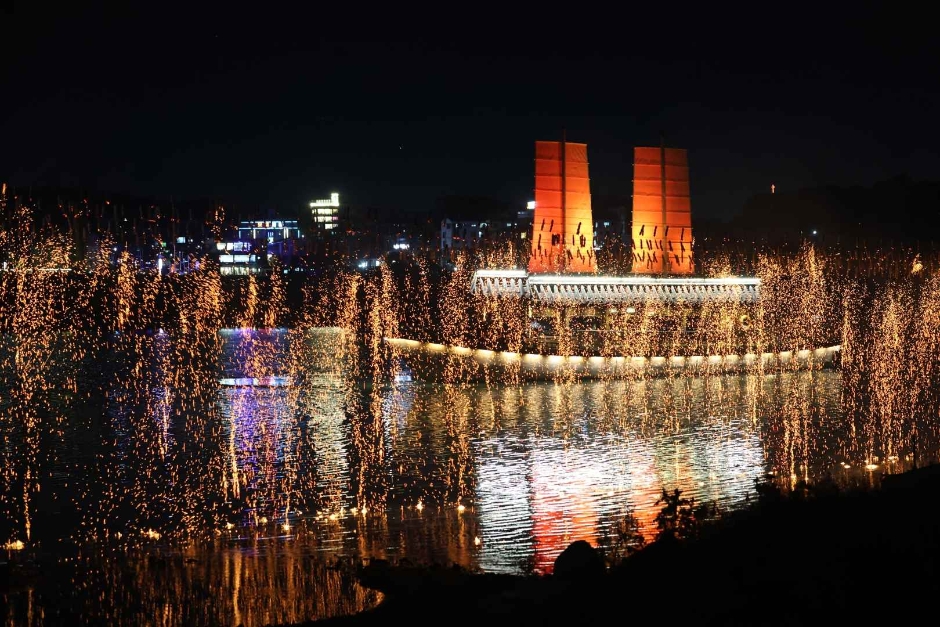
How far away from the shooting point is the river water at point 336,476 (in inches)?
415

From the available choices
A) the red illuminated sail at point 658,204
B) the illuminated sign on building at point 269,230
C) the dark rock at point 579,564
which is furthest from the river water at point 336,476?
the illuminated sign on building at point 269,230

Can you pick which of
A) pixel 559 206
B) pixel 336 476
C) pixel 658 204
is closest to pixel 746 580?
pixel 336 476

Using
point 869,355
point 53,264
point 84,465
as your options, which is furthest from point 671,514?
point 53,264

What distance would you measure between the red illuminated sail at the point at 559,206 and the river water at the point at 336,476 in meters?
16.5

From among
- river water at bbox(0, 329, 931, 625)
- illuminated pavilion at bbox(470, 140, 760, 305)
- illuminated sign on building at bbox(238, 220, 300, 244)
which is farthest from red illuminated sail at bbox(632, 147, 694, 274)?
illuminated sign on building at bbox(238, 220, 300, 244)

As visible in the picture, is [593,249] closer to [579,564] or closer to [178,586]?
[178,586]

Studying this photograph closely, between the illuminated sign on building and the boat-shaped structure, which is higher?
the illuminated sign on building

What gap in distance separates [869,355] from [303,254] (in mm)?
57672

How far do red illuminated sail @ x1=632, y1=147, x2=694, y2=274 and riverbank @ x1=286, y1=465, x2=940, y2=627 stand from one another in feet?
131

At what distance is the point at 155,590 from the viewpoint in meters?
10.2

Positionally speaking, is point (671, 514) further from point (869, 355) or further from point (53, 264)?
point (53, 264)

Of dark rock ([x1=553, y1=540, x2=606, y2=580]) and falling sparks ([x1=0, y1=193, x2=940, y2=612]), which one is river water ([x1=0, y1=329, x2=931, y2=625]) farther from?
dark rock ([x1=553, y1=540, x2=606, y2=580])

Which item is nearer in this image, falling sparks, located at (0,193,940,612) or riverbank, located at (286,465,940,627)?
riverbank, located at (286,465,940,627)

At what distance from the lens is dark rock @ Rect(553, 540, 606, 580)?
28.2 feet
